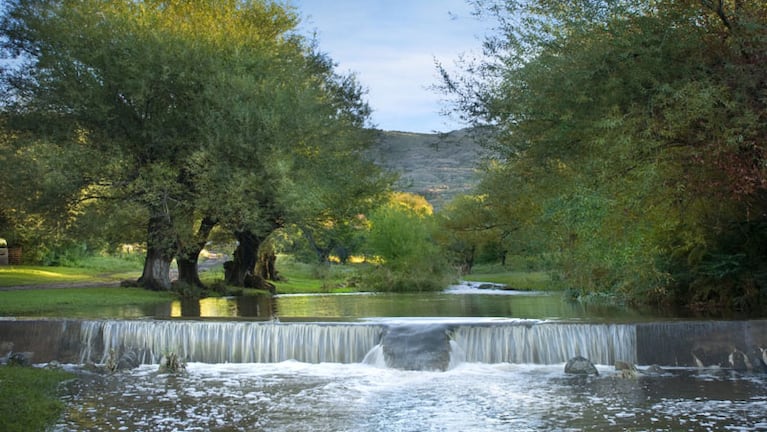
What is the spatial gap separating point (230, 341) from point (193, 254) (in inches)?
606

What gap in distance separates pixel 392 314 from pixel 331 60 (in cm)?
1989

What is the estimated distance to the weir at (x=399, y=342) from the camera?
16.0 metres

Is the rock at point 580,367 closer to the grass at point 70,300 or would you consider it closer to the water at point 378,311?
the water at point 378,311

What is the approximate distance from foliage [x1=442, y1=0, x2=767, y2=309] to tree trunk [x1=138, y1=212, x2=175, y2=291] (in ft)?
42.0

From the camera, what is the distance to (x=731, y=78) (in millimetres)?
15664

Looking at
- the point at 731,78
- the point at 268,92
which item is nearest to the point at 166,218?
the point at 268,92

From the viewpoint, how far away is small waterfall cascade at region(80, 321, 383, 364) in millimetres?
17578

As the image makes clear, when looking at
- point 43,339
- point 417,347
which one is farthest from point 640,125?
point 43,339

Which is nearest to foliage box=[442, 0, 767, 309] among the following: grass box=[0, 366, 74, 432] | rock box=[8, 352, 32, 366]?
grass box=[0, 366, 74, 432]

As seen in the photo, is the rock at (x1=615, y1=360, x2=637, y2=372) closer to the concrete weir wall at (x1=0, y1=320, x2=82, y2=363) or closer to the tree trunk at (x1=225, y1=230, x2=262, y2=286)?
the concrete weir wall at (x1=0, y1=320, x2=82, y2=363)

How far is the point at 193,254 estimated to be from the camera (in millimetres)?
32594

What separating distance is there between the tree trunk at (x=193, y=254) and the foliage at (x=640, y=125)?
1339 centimetres

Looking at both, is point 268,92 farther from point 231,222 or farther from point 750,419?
point 750,419

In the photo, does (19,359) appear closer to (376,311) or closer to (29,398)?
(29,398)
